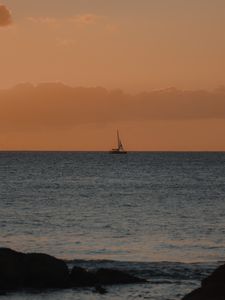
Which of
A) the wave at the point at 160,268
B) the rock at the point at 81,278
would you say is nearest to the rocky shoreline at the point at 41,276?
the rock at the point at 81,278

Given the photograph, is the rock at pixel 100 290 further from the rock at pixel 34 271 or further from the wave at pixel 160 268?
the wave at pixel 160 268

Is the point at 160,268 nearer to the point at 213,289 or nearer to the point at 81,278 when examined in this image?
the point at 81,278

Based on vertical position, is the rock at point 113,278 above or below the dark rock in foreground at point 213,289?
below

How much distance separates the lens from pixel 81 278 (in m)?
35.8

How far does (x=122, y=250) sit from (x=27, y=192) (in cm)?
6054

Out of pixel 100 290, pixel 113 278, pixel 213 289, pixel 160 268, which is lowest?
pixel 160 268

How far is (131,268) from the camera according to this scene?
4147 cm

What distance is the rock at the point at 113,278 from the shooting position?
35844 millimetres

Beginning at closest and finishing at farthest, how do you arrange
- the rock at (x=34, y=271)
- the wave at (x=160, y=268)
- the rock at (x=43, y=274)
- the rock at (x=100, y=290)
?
the rock at (x=100, y=290) < the rock at (x=34, y=271) < the rock at (x=43, y=274) < the wave at (x=160, y=268)

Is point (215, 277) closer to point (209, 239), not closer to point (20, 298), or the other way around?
point (20, 298)

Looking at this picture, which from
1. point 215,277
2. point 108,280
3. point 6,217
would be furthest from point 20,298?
point 6,217

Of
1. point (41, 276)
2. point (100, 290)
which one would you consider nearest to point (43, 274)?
point (41, 276)

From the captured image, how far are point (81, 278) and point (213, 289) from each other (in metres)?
12.3

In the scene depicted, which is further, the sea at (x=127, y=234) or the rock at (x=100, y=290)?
the sea at (x=127, y=234)
